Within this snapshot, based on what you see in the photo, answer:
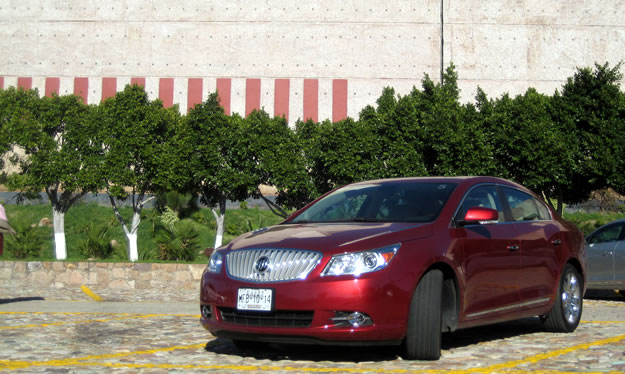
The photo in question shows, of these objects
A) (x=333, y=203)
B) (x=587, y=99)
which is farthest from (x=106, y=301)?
(x=587, y=99)

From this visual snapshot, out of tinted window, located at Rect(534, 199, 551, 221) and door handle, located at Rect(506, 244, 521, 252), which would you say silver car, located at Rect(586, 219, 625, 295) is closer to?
tinted window, located at Rect(534, 199, 551, 221)

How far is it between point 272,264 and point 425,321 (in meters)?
1.16

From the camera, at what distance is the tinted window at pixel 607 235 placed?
13.3 m

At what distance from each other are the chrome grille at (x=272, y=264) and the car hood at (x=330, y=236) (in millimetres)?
55

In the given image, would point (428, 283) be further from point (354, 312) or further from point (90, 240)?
point (90, 240)

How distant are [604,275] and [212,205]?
16962mm

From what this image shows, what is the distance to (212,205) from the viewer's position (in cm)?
2789

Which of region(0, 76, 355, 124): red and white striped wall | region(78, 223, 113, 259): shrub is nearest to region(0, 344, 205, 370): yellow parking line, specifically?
region(78, 223, 113, 259): shrub

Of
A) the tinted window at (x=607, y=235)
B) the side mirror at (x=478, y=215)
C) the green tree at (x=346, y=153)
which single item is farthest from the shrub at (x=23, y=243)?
the side mirror at (x=478, y=215)

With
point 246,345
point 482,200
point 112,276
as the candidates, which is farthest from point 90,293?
point 482,200

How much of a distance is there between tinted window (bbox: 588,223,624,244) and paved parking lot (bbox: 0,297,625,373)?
454cm

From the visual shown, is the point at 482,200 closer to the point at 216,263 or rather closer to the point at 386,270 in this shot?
the point at 386,270

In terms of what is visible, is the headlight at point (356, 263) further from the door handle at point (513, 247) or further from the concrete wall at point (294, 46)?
the concrete wall at point (294, 46)

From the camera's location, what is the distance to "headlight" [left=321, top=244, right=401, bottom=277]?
5484 mm
